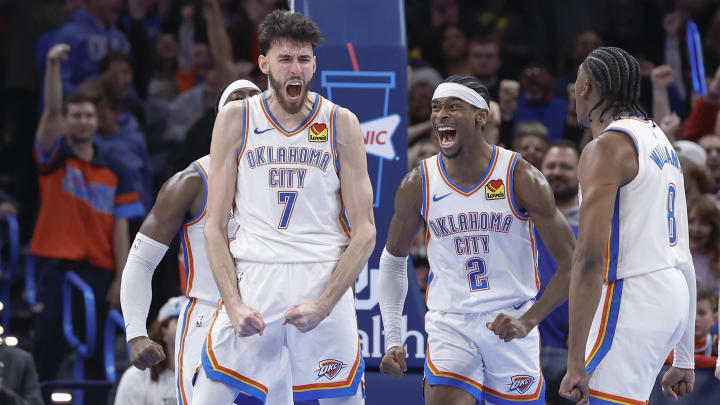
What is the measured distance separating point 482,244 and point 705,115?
4819 millimetres

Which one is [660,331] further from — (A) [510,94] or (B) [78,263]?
(B) [78,263]

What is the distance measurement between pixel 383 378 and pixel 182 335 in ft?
5.46

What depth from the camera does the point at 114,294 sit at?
8578 mm

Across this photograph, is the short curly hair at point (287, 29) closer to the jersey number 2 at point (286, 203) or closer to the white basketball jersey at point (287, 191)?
the white basketball jersey at point (287, 191)

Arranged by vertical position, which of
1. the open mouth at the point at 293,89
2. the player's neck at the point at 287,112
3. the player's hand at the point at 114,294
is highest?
the open mouth at the point at 293,89

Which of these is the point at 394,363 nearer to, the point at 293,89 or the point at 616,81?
the point at 293,89

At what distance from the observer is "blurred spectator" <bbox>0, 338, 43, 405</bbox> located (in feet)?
23.3

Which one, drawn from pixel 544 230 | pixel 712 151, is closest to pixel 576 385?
pixel 544 230

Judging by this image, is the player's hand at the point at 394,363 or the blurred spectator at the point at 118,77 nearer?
the player's hand at the point at 394,363

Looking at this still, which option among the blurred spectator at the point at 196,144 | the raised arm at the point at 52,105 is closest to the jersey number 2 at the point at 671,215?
the blurred spectator at the point at 196,144

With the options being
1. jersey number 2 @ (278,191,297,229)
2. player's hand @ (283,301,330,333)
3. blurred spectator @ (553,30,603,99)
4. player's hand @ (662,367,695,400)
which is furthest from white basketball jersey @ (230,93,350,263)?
blurred spectator @ (553,30,603,99)

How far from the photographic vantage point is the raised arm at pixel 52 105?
856 cm

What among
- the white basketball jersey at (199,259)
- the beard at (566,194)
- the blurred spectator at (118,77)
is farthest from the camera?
the blurred spectator at (118,77)

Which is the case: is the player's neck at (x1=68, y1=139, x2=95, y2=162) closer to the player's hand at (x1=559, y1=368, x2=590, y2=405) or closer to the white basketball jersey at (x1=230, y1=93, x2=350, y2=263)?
the white basketball jersey at (x1=230, y1=93, x2=350, y2=263)
